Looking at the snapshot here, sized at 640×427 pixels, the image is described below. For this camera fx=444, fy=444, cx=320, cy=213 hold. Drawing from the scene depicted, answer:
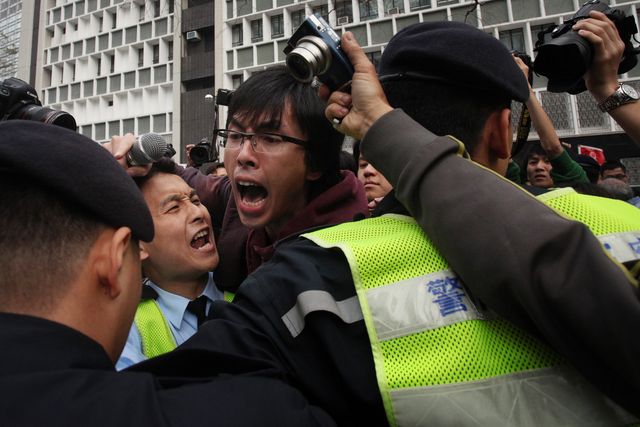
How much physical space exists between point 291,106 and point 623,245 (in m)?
1.49

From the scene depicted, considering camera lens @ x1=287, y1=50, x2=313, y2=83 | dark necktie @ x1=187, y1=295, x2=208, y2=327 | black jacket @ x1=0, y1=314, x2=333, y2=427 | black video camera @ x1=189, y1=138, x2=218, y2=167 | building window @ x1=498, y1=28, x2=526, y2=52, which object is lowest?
dark necktie @ x1=187, y1=295, x2=208, y2=327

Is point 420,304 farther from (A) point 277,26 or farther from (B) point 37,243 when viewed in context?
(A) point 277,26

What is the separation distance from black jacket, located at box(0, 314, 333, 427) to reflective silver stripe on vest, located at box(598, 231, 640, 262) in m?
0.67

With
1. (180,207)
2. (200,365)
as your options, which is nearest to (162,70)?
(180,207)

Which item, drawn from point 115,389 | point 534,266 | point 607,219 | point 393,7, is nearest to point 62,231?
point 115,389

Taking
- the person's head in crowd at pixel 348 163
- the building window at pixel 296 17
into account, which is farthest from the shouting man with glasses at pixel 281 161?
the building window at pixel 296 17

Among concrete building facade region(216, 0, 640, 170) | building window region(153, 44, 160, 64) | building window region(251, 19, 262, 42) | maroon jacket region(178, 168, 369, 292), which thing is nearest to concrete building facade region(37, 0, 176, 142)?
building window region(153, 44, 160, 64)

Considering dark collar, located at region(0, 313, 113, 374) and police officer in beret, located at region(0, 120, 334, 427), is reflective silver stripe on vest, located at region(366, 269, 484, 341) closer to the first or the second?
police officer in beret, located at region(0, 120, 334, 427)

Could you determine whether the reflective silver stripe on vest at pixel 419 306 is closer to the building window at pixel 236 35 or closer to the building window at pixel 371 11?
the building window at pixel 371 11

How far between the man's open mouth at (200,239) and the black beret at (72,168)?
1.36m

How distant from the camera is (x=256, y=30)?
2180cm

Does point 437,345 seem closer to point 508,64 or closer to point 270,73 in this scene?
point 508,64

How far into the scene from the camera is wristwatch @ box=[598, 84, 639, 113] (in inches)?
69.0

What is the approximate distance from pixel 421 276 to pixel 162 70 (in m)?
26.1
